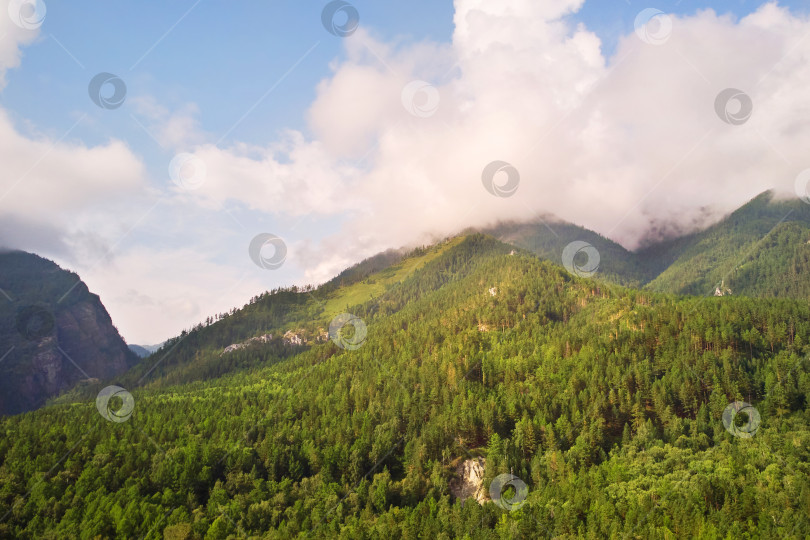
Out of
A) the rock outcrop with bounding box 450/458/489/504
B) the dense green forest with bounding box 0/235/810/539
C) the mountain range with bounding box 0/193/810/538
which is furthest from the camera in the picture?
the rock outcrop with bounding box 450/458/489/504

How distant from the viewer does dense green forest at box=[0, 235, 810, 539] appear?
3462 inches

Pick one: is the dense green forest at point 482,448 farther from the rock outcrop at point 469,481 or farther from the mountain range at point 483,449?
the rock outcrop at point 469,481

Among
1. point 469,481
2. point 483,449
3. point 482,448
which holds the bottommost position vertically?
point 469,481

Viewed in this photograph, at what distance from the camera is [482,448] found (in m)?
125

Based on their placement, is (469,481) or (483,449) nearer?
(469,481)

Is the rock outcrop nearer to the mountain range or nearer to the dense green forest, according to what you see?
the mountain range

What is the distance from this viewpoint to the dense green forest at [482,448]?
8794 cm

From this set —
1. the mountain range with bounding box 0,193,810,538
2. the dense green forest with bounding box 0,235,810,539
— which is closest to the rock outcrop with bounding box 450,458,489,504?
the mountain range with bounding box 0,193,810,538

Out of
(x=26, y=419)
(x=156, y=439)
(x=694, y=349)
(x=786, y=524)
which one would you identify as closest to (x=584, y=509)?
(x=786, y=524)

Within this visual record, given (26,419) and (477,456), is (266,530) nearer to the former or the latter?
(477,456)

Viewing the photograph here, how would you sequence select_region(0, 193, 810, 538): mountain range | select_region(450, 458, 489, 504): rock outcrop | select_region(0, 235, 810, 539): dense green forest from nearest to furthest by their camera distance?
→ select_region(0, 235, 810, 539): dense green forest < select_region(0, 193, 810, 538): mountain range < select_region(450, 458, 489, 504): rock outcrop

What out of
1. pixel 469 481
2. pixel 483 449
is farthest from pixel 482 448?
pixel 469 481

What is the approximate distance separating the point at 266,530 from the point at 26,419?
115094mm

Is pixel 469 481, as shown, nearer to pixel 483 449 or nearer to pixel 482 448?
pixel 483 449
